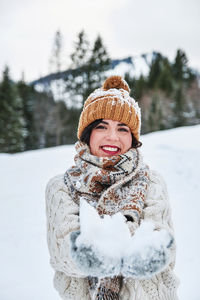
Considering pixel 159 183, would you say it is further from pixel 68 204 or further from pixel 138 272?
pixel 138 272

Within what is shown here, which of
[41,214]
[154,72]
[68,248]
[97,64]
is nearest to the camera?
[68,248]

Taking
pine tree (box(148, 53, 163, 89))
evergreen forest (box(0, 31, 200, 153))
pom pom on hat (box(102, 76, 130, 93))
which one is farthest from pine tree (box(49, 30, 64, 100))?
pom pom on hat (box(102, 76, 130, 93))

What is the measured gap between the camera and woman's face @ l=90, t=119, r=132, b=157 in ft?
4.41

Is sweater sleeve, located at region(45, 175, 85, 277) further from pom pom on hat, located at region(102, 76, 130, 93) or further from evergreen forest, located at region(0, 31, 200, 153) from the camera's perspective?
evergreen forest, located at region(0, 31, 200, 153)

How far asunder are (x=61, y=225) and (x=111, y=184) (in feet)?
1.12

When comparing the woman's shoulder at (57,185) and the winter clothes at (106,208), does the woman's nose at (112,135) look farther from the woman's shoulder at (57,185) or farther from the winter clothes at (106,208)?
the woman's shoulder at (57,185)

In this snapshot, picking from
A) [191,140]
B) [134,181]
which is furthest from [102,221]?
[191,140]

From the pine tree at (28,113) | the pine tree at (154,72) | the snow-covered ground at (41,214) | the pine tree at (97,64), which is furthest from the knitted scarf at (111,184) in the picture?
the pine tree at (154,72)

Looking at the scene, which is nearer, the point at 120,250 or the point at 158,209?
the point at 120,250

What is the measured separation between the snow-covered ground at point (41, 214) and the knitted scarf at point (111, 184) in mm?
1541

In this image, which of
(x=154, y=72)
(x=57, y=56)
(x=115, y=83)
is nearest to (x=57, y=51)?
(x=57, y=56)

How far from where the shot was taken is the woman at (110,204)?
69 cm

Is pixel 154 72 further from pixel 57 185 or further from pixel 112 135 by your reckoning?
pixel 57 185

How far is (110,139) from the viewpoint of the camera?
1.33m
